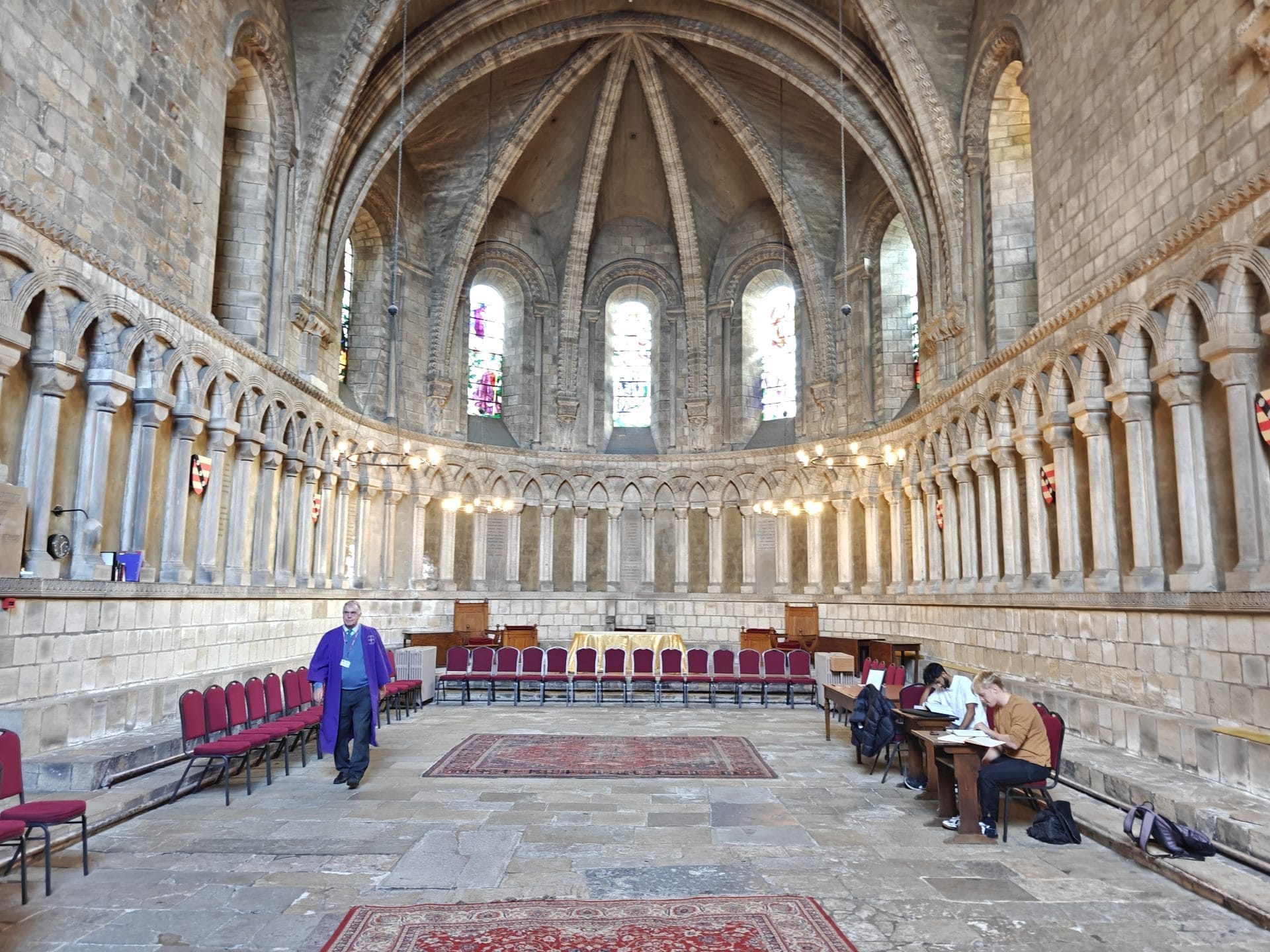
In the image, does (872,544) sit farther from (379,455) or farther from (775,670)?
(379,455)

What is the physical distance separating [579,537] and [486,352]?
5.45 m

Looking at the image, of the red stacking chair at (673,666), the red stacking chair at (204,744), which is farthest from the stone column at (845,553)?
the red stacking chair at (204,744)

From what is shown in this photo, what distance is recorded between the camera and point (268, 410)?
51.2ft

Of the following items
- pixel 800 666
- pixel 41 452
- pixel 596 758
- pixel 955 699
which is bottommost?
pixel 596 758

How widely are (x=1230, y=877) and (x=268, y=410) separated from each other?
566 inches

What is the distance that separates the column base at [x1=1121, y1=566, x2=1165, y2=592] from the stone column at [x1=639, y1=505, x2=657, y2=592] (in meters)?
14.1

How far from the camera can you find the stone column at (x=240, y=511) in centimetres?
1435

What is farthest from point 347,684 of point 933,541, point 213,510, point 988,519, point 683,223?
point 683,223

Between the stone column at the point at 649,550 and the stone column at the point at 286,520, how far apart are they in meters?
9.35

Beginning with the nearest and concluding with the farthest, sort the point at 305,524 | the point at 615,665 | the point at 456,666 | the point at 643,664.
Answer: the point at 615,665 → the point at 305,524 → the point at 456,666 → the point at 643,664

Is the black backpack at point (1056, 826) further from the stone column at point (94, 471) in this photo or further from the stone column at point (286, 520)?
the stone column at point (286, 520)

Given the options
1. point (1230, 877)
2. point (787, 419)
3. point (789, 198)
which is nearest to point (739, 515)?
point (787, 419)

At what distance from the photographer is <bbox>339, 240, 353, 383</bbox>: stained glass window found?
68.4ft

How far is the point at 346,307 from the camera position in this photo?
21.1 meters
